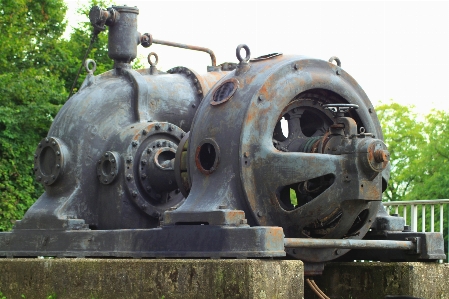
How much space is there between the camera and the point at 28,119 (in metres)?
22.9

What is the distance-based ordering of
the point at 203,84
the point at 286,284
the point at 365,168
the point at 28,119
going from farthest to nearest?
1. the point at 28,119
2. the point at 203,84
3. the point at 365,168
4. the point at 286,284

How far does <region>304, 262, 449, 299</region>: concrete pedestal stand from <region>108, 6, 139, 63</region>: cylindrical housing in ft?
9.14

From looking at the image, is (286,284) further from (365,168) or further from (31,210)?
(31,210)

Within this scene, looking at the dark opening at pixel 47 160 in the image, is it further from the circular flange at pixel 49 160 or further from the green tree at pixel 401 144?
the green tree at pixel 401 144

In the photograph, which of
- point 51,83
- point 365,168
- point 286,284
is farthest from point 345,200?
point 51,83

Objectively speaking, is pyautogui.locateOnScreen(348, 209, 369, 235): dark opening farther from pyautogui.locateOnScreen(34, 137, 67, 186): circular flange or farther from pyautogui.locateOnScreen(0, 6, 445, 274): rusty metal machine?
pyautogui.locateOnScreen(34, 137, 67, 186): circular flange

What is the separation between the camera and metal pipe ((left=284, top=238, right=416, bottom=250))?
6.59 m

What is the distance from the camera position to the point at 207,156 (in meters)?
7.25

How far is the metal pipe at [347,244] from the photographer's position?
659 centimetres

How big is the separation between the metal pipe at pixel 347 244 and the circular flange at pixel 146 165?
204 cm

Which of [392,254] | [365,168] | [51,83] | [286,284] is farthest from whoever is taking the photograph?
[51,83]

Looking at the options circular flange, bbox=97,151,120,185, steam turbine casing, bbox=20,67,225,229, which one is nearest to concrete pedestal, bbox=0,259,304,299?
steam turbine casing, bbox=20,67,225,229

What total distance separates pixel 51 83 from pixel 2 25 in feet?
6.55

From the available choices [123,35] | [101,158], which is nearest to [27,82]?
[123,35]
